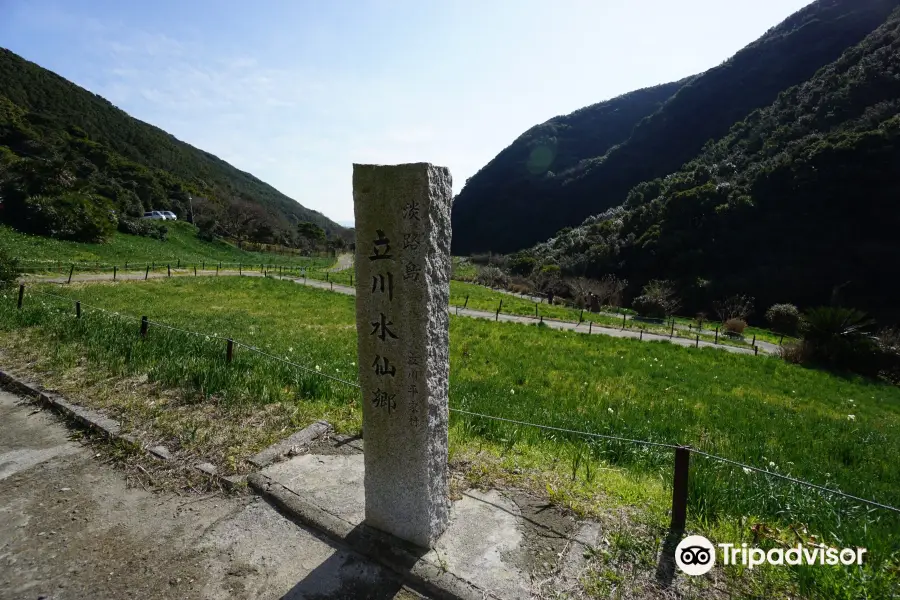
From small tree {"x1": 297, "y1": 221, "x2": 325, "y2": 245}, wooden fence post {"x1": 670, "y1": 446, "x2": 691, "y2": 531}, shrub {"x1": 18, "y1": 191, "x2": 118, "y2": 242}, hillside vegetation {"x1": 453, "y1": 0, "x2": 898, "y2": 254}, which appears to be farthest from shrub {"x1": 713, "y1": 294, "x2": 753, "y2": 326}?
small tree {"x1": 297, "y1": 221, "x2": 325, "y2": 245}

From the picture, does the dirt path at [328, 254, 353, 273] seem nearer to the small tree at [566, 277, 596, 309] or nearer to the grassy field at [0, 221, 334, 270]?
the grassy field at [0, 221, 334, 270]

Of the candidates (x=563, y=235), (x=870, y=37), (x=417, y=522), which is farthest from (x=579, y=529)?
(x=870, y=37)

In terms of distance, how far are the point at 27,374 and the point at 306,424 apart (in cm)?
449

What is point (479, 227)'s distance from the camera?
9781 cm

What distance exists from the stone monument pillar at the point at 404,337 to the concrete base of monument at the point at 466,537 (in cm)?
18

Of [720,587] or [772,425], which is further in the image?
[772,425]

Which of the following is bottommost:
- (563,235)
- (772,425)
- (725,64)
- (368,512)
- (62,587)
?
(772,425)

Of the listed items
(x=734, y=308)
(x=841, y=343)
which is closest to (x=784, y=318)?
(x=734, y=308)

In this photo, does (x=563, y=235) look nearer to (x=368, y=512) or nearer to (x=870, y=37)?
(x=870, y=37)

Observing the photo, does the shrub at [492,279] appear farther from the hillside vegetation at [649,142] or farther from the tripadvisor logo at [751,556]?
the tripadvisor logo at [751,556]

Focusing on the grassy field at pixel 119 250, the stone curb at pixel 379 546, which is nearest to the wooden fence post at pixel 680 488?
the stone curb at pixel 379 546

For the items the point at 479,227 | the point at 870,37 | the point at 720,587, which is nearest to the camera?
the point at 720,587

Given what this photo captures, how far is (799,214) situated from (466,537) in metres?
50.3

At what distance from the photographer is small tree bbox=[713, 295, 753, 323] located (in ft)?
109
